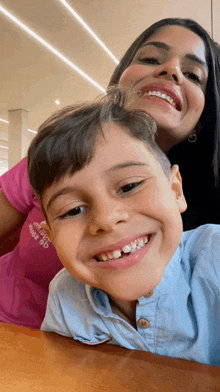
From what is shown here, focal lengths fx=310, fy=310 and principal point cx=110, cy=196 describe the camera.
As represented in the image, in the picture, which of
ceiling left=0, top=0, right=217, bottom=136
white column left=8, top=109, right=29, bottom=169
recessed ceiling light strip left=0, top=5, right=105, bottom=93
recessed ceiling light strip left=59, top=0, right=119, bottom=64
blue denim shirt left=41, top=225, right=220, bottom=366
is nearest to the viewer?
blue denim shirt left=41, top=225, right=220, bottom=366

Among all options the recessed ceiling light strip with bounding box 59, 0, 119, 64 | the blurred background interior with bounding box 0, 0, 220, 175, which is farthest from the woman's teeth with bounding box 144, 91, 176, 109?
the recessed ceiling light strip with bounding box 59, 0, 119, 64

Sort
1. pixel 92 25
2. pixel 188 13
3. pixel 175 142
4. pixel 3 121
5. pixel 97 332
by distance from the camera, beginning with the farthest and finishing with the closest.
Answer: pixel 3 121 < pixel 92 25 < pixel 188 13 < pixel 175 142 < pixel 97 332

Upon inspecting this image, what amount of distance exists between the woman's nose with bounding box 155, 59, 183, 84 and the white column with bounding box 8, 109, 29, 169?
4.25 meters

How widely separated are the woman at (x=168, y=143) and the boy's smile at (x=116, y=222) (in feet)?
0.85

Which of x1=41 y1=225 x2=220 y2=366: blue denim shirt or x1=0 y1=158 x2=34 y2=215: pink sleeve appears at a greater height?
x1=0 y1=158 x2=34 y2=215: pink sleeve

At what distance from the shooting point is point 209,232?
0.46 m

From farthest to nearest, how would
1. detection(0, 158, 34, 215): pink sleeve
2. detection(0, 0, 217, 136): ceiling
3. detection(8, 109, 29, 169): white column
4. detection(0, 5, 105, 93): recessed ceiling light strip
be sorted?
detection(8, 109, 29, 169): white column → detection(0, 5, 105, 93): recessed ceiling light strip → detection(0, 0, 217, 136): ceiling → detection(0, 158, 34, 215): pink sleeve

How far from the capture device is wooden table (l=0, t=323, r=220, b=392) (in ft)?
0.95

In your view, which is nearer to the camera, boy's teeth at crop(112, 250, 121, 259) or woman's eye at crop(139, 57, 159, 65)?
boy's teeth at crop(112, 250, 121, 259)

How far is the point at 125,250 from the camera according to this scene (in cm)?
35

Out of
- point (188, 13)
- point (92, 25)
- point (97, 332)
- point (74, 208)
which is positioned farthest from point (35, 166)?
point (92, 25)

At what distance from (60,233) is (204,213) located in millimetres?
429

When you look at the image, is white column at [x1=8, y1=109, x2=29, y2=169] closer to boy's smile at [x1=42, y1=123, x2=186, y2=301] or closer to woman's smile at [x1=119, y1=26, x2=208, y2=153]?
woman's smile at [x1=119, y1=26, x2=208, y2=153]

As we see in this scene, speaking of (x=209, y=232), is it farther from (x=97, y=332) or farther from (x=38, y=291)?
(x=38, y=291)
